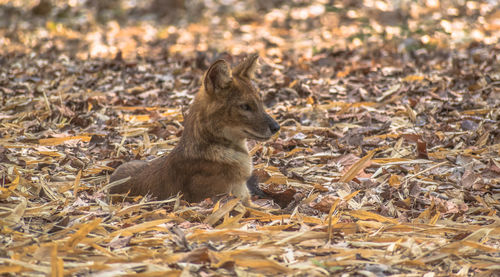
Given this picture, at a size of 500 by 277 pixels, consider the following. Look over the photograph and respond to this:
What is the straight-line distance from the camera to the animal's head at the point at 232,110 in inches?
199

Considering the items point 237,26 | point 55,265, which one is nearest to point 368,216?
point 55,265

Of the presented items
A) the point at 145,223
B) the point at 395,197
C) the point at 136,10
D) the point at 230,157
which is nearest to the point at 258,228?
the point at 145,223

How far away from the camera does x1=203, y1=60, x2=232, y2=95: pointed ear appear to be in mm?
4945

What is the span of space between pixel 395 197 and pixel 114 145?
299 centimetres

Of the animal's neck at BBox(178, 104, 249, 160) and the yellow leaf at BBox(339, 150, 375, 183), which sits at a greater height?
the animal's neck at BBox(178, 104, 249, 160)

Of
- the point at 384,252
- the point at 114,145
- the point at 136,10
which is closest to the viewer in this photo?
the point at 384,252

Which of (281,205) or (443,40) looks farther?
(443,40)

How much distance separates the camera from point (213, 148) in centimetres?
502

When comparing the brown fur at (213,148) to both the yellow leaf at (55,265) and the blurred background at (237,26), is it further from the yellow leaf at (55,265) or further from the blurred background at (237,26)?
the blurred background at (237,26)

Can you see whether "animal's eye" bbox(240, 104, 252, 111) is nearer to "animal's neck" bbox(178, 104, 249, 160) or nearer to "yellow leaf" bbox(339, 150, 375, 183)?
"animal's neck" bbox(178, 104, 249, 160)

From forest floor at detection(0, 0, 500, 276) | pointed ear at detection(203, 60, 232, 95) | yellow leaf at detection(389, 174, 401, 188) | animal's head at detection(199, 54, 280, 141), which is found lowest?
yellow leaf at detection(389, 174, 401, 188)

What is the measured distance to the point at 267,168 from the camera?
578cm

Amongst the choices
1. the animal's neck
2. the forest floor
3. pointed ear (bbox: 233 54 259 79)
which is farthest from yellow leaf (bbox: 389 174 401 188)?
pointed ear (bbox: 233 54 259 79)

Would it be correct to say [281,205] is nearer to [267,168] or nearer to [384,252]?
[267,168]
